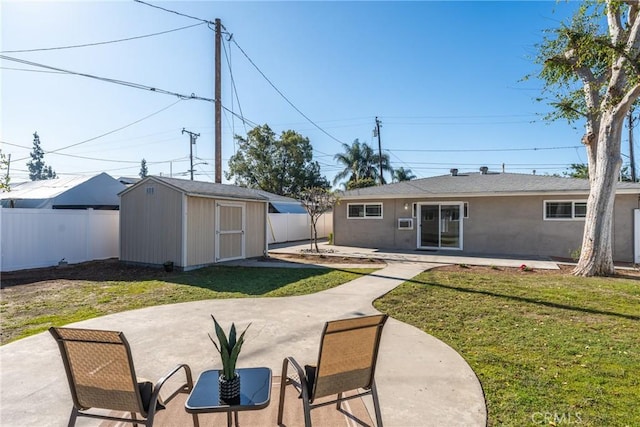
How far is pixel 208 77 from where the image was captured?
14844mm

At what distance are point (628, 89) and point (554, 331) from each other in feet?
27.3

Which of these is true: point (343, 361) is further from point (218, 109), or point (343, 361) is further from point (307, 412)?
point (218, 109)

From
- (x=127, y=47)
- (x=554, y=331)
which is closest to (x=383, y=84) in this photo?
(x=127, y=47)

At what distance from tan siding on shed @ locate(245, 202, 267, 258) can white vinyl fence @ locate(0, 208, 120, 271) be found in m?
4.90

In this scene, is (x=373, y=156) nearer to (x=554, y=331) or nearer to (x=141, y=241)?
(x=141, y=241)

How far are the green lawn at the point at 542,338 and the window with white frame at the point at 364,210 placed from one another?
7.69 metres

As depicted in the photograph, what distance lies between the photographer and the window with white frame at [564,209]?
12.9 m

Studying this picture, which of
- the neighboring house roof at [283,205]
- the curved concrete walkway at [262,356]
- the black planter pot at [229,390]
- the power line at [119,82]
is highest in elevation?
the power line at [119,82]

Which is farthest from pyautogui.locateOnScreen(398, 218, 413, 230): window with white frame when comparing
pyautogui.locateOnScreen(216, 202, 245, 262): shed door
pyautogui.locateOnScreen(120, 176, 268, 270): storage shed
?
pyautogui.locateOnScreen(216, 202, 245, 262): shed door

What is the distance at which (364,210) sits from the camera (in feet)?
54.2

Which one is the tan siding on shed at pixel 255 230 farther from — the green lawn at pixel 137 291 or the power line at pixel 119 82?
the power line at pixel 119 82

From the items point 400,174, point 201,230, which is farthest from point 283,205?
point 400,174

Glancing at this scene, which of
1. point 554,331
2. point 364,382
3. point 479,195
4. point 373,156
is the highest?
point 373,156

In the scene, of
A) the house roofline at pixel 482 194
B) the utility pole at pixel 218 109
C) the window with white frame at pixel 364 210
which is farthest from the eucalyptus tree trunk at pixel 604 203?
the utility pole at pixel 218 109
